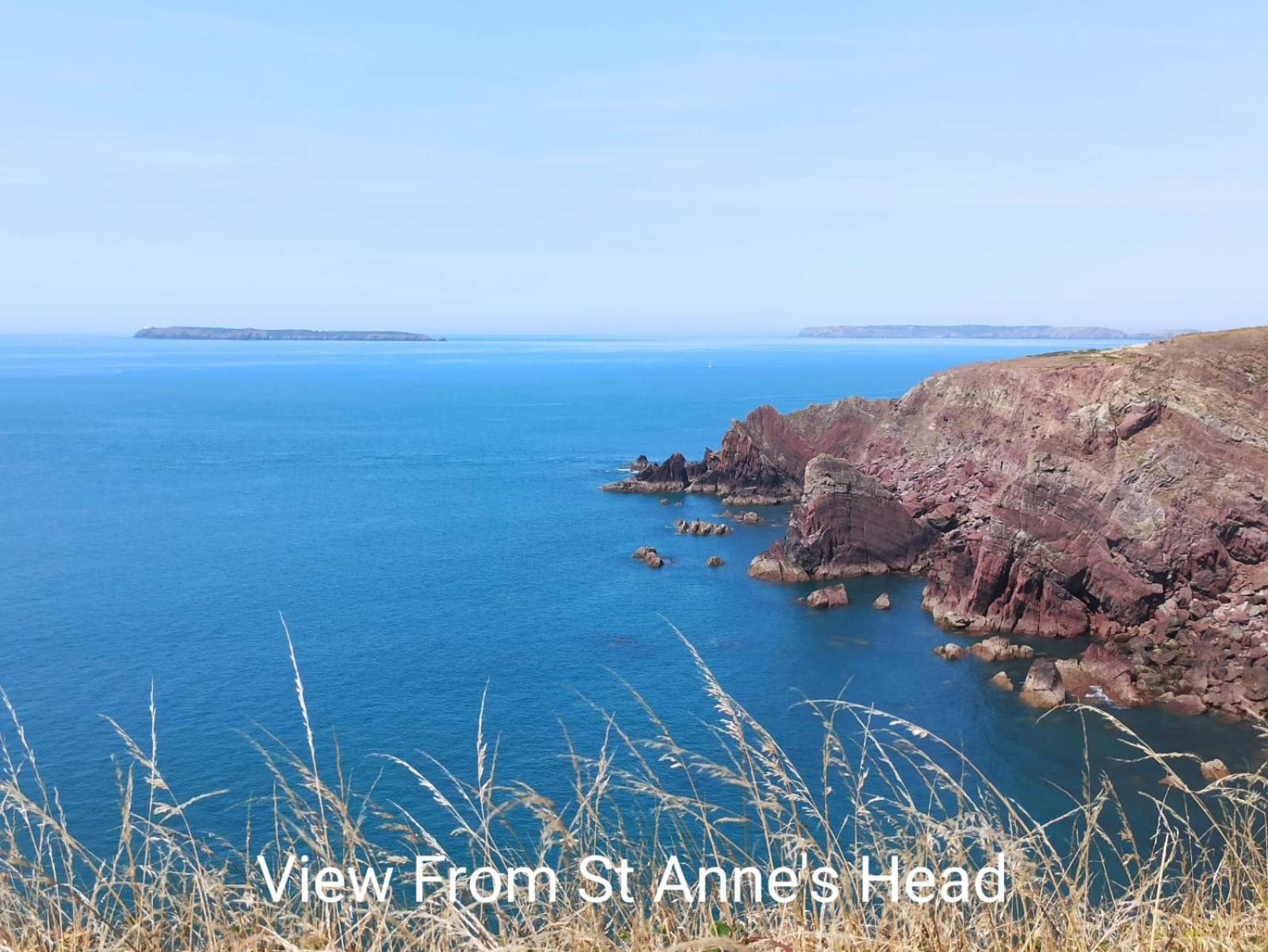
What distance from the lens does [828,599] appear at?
A: 5488cm

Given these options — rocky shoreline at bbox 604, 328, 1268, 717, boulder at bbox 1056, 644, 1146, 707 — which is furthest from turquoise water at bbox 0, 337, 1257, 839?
rocky shoreline at bbox 604, 328, 1268, 717

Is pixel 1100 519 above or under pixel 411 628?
above

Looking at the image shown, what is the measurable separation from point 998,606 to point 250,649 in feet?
124

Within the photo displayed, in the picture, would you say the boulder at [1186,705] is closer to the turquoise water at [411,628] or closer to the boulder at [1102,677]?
the turquoise water at [411,628]

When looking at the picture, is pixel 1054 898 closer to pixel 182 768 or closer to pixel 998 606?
pixel 182 768

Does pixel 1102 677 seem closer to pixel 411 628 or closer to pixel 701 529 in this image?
pixel 411 628

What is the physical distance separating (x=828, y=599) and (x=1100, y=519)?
581 inches

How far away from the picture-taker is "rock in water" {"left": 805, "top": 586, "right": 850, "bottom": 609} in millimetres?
54688

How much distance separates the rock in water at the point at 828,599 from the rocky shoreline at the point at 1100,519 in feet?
15.1

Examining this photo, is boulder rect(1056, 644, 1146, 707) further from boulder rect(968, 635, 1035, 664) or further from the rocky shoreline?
boulder rect(968, 635, 1035, 664)

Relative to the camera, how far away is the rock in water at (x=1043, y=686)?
39719mm

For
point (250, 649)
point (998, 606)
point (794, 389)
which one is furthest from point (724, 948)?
point (794, 389)

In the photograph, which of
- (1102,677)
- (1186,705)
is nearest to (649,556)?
(1102,677)

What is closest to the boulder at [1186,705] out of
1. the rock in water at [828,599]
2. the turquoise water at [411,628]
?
the turquoise water at [411,628]
